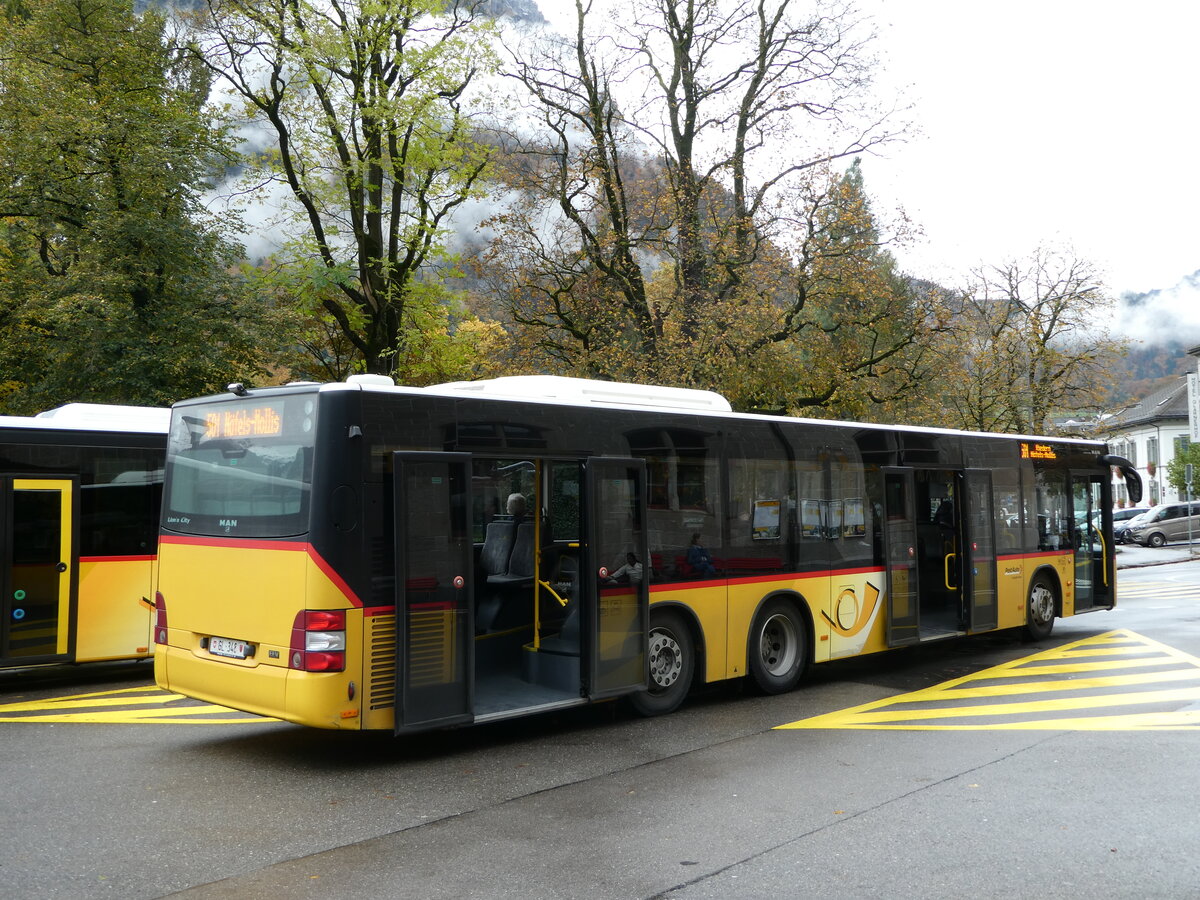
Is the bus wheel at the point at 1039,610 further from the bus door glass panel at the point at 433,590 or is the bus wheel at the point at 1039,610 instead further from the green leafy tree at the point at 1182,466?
the green leafy tree at the point at 1182,466

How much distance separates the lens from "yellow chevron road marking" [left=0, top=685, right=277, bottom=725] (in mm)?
9555

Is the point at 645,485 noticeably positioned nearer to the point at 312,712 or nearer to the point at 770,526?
the point at 770,526

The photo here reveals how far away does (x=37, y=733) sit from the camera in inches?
352

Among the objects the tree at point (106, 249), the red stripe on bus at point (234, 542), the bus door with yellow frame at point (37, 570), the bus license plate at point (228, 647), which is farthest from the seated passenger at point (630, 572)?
the tree at point (106, 249)

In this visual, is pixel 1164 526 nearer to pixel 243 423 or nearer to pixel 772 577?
pixel 772 577

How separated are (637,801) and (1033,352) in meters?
37.4

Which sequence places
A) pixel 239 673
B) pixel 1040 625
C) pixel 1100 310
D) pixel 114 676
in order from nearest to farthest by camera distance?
pixel 239 673 < pixel 114 676 < pixel 1040 625 < pixel 1100 310

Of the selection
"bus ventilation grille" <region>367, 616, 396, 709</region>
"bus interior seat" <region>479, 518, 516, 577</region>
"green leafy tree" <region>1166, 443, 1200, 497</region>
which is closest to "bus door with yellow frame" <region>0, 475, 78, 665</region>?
"bus interior seat" <region>479, 518, 516, 577</region>

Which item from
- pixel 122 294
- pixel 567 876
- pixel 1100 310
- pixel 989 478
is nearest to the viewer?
pixel 567 876

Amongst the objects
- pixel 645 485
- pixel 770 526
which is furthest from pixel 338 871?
pixel 770 526

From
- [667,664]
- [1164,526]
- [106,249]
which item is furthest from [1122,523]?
[667,664]

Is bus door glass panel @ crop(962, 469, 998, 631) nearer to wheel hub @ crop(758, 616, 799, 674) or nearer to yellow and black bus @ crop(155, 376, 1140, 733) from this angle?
yellow and black bus @ crop(155, 376, 1140, 733)

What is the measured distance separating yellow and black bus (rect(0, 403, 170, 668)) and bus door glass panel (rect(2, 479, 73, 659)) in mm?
10

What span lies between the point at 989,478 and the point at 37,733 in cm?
1107
